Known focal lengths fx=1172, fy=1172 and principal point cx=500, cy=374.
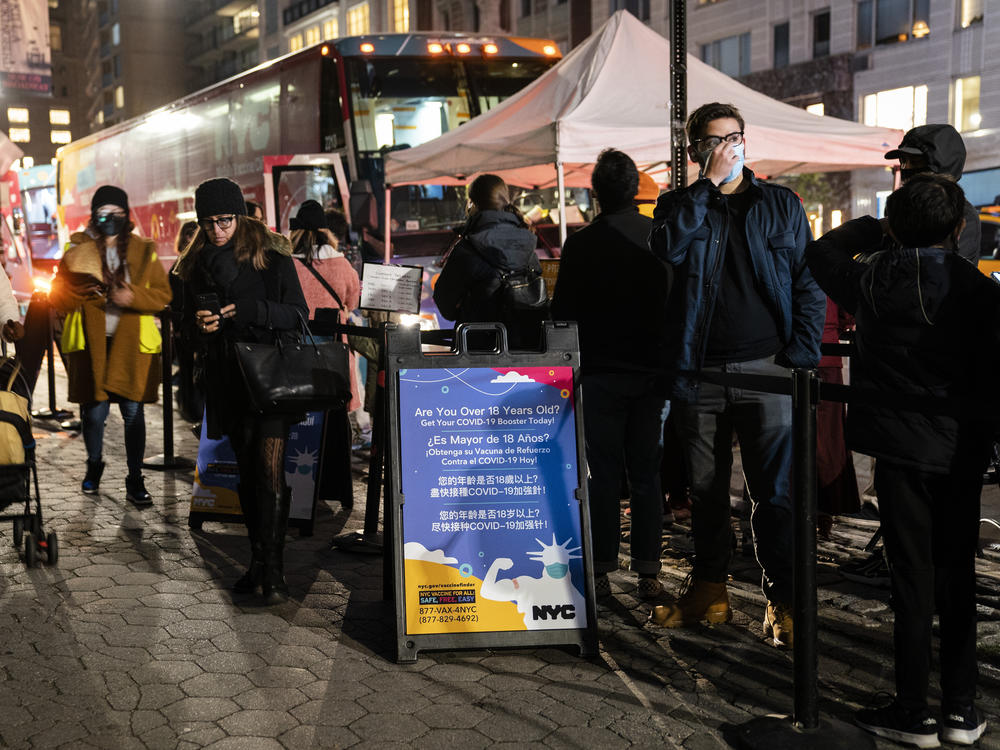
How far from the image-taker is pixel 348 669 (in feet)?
14.5

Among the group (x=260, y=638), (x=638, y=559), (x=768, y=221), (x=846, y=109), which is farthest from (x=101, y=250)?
(x=846, y=109)

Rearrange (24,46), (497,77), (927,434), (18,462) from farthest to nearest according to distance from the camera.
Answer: (24,46) < (497,77) < (18,462) < (927,434)

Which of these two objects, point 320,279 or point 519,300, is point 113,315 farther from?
point 519,300

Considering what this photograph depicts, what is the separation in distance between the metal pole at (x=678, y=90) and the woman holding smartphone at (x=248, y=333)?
3.77 meters

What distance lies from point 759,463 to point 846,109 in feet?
104

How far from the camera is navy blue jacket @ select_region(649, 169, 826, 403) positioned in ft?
14.8

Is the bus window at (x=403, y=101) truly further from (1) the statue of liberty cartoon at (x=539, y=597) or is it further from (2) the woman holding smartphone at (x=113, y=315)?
(1) the statue of liberty cartoon at (x=539, y=597)

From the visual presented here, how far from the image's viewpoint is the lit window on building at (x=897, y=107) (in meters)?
31.7

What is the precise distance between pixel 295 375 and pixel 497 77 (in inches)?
389

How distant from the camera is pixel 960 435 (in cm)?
361

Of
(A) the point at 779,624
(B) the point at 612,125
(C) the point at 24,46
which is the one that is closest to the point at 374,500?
(A) the point at 779,624

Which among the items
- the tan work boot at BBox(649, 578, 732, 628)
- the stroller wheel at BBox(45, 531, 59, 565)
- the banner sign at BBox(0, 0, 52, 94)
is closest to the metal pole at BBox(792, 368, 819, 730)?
the tan work boot at BBox(649, 578, 732, 628)

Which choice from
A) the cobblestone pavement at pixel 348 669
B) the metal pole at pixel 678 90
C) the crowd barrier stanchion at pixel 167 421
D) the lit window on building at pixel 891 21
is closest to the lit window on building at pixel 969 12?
the lit window on building at pixel 891 21

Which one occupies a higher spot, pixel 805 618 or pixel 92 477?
pixel 805 618
